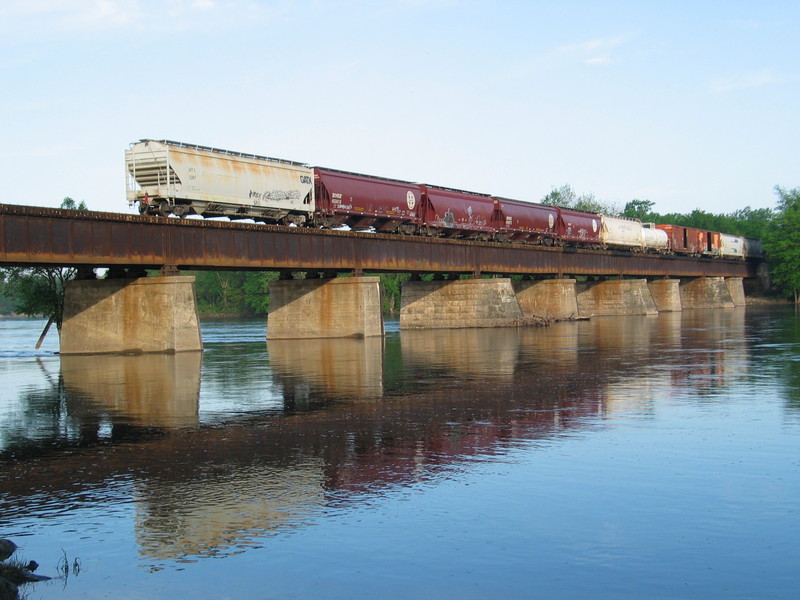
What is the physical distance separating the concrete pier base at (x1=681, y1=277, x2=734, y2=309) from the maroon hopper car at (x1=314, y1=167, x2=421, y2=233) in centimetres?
5620

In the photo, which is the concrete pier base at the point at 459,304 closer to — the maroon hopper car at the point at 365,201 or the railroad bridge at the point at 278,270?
the railroad bridge at the point at 278,270

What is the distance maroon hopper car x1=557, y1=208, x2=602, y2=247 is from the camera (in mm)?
70125

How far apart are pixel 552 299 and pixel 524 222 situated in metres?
7.10

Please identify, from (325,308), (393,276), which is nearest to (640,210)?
(393,276)

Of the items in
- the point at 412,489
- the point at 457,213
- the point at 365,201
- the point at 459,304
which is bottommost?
the point at 412,489

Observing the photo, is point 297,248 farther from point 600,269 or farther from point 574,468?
point 600,269

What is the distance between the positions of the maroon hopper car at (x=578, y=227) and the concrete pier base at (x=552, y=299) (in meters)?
3.90

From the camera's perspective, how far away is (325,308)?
4659cm

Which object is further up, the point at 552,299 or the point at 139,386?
the point at 552,299

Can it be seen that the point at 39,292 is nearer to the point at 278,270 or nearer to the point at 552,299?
the point at 278,270

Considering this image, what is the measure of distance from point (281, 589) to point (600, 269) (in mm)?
71218

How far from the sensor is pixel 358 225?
49.2 meters

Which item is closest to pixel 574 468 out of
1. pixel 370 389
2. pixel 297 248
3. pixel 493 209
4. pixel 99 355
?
pixel 370 389

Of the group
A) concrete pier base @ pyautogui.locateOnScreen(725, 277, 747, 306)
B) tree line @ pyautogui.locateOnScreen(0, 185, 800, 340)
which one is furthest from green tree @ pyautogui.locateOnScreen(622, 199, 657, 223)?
concrete pier base @ pyautogui.locateOnScreen(725, 277, 747, 306)
